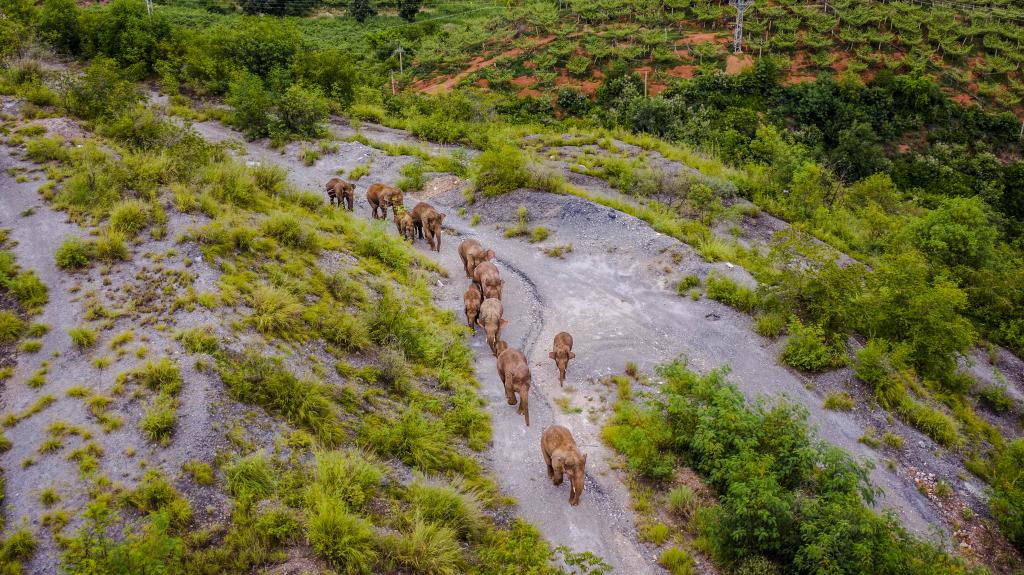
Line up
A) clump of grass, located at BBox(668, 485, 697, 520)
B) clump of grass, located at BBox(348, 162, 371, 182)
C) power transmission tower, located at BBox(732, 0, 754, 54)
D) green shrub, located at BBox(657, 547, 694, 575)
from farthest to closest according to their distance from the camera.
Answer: power transmission tower, located at BBox(732, 0, 754, 54), clump of grass, located at BBox(348, 162, 371, 182), clump of grass, located at BBox(668, 485, 697, 520), green shrub, located at BBox(657, 547, 694, 575)

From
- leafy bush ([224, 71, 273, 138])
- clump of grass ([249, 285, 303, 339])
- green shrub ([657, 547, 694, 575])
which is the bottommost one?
green shrub ([657, 547, 694, 575])

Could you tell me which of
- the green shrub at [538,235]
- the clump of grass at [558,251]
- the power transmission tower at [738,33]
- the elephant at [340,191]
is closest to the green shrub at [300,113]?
the elephant at [340,191]

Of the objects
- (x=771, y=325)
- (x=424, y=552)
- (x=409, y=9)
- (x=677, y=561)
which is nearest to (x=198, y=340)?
(x=424, y=552)

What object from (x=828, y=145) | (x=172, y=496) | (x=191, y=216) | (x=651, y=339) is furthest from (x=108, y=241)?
(x=828, y=145)

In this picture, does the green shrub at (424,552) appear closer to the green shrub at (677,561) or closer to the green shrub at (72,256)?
the green shrub at (677,561)

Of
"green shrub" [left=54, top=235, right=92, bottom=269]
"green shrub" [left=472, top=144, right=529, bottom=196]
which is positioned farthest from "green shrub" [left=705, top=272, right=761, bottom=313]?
"green shrub" [left=54, top=235, right=92, bottom=269]

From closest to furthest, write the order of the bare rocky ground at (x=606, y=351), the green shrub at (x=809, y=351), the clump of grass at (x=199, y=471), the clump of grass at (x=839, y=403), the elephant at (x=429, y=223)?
the clump of grass at (x=199, y=471)
the bare rocky ground at (x=606, y=351)
the clump of grass at (x=839, y=403)
the green shrub at (x=809, y=351)
the elephant at (x=429, y=223)

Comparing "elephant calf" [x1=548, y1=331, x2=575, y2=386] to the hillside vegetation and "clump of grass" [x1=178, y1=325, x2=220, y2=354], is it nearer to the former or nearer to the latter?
the hillside vegetation

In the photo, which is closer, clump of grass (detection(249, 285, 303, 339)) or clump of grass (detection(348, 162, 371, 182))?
clump of grass (detection(249, 285, 303, 339))
